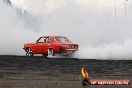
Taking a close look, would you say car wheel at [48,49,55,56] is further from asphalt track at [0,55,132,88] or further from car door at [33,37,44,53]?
asphalt track at [0,55,132,88]

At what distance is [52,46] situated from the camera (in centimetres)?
3042

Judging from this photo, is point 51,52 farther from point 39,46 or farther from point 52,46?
point 39,46

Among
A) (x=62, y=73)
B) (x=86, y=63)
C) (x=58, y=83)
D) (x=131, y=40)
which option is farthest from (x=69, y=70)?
(x=131, y=40)

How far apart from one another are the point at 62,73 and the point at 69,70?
4.35 ft

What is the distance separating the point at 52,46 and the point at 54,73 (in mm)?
11391

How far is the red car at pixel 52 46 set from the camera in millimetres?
29906

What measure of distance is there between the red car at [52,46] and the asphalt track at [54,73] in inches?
238

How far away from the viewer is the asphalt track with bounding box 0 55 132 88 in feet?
49.6

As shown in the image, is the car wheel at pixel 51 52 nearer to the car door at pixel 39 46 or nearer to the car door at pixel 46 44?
the car door at pixel 46 44

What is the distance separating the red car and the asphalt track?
6048mm

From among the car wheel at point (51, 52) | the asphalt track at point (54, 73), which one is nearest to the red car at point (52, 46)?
the car wheel at point (51, 52)

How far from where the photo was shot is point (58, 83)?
15352 mm

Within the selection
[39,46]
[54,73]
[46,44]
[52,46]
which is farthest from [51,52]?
[54,73]

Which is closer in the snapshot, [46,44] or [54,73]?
[54,73]
